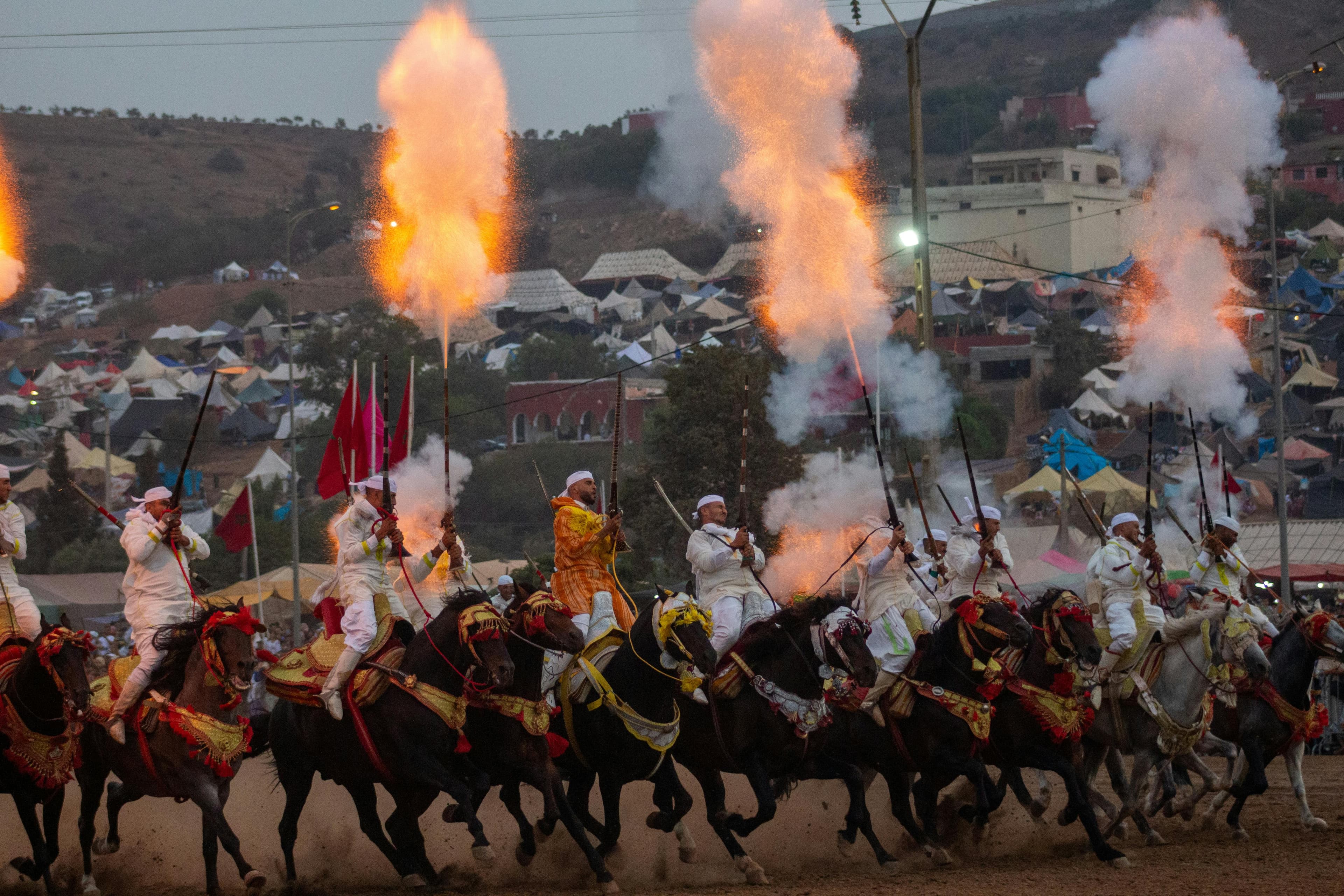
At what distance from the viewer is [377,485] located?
14.9m

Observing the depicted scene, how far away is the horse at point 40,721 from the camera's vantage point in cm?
1402

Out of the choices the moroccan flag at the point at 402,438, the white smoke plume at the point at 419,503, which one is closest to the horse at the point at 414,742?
the white smoke plume at the point at 419,503

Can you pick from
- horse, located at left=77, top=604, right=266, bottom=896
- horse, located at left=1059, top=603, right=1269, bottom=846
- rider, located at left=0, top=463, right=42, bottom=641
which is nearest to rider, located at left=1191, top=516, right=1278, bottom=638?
horse, located at left=1059, top=603, right=1269, bottom=846

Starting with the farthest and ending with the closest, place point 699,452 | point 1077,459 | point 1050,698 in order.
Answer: point 1077,459 < point 699,452 < point 1050,698

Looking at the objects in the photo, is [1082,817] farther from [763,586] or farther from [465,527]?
[465,527]

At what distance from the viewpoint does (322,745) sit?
581 inches

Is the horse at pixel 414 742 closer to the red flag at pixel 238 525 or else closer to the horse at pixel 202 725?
the horse at pixel 202 725

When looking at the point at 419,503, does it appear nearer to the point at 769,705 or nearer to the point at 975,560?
the point at 975,560

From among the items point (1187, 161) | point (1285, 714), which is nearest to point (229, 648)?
point (1285, 714)

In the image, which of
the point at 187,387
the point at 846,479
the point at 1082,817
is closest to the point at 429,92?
the point at 1082,817

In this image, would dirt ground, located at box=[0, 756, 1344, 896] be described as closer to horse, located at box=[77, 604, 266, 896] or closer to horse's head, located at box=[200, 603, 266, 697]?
horse, located at box=[77, 604, 266, 896]

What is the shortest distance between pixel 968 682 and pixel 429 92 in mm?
12812

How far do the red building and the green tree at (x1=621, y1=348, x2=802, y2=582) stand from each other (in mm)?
33476

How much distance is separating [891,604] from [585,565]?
3.50 metres
